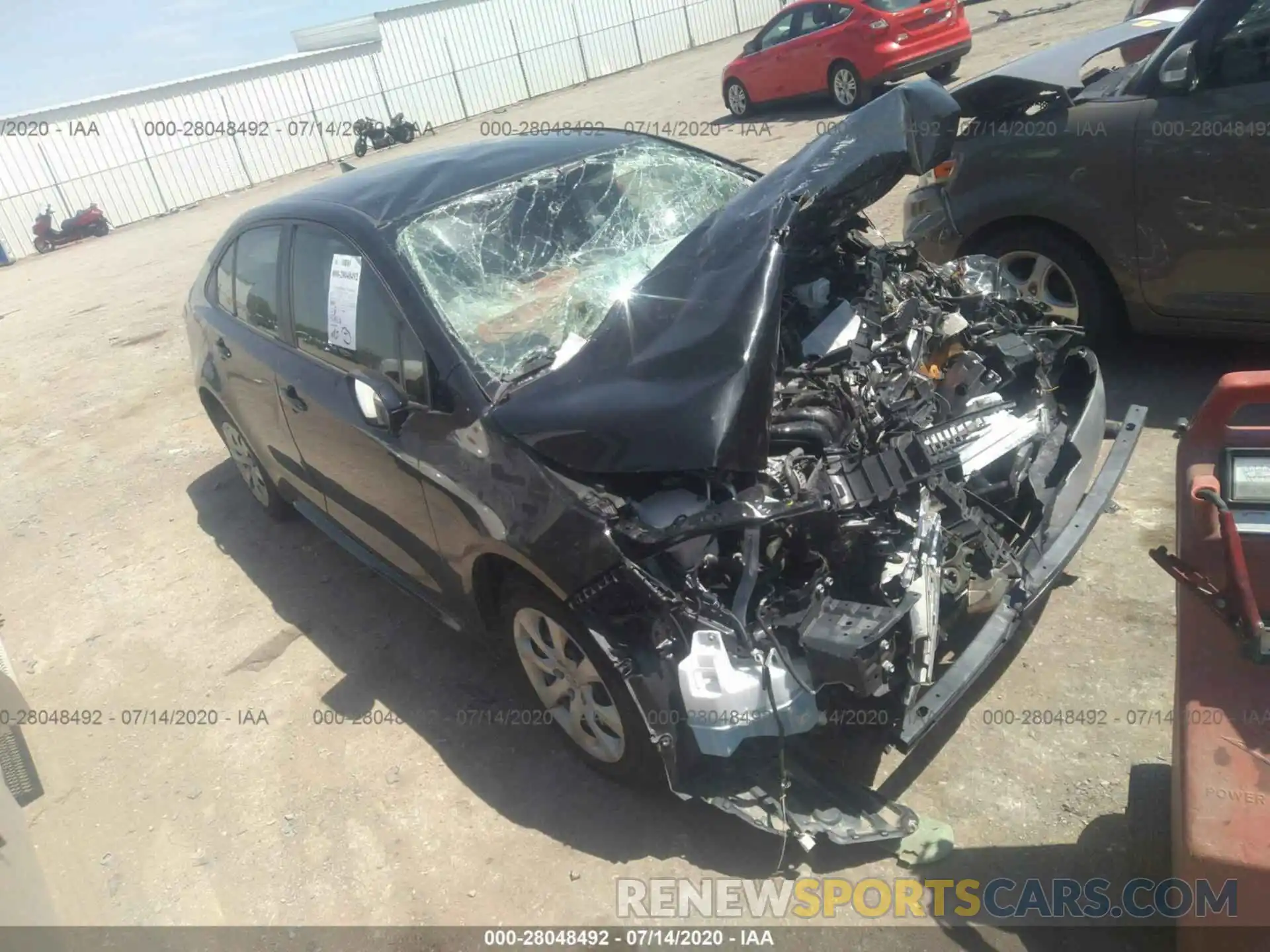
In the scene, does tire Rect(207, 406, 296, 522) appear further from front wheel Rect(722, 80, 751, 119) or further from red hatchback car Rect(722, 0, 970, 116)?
front wheel Rect(722, 80, 751, 119)

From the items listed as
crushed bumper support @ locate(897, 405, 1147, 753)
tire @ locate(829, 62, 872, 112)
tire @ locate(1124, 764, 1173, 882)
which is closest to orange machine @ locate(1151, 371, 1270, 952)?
tire @ locate(1124, 764, 1173, 882)

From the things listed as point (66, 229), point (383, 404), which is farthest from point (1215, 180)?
point (66, 229)

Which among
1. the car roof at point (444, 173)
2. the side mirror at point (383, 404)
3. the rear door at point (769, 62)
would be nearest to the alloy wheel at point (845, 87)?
the rear door at point (769, 62)

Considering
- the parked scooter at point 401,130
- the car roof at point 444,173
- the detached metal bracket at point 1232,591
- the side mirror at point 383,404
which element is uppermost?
the parked scooter at point 401,130

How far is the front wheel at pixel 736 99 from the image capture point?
14820mm

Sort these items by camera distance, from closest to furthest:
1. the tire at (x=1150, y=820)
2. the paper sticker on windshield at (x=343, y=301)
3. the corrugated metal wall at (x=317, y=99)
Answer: the tire at (x=1150, y=820)
the paper sticker on windshield at (x=343, y=301)
the corrugated metal wall at (x=317, y=99)

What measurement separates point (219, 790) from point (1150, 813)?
3.26 meters

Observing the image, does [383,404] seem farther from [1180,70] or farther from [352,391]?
[1180,70]

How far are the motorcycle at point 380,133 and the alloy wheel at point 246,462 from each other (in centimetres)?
2146

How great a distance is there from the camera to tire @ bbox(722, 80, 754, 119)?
1480 cm

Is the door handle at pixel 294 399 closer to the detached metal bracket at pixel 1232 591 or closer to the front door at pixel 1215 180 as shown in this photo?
the detached metal bracket at pixel 1232 591

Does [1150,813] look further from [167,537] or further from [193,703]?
[167,537]

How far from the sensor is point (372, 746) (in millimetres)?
3539

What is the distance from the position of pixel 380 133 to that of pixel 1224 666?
26016mm
